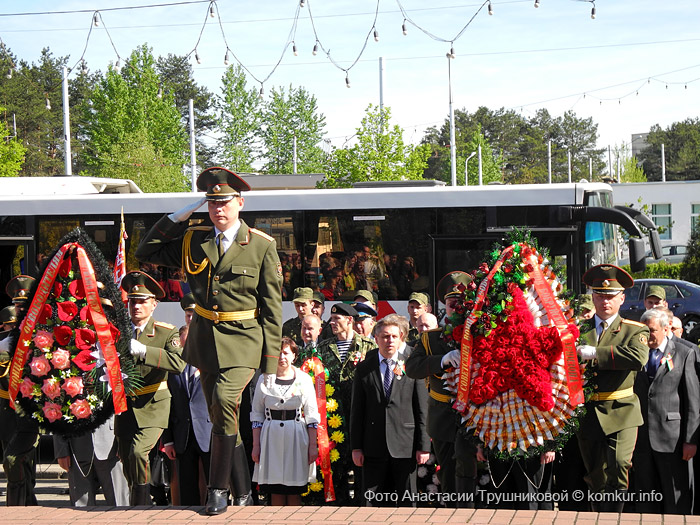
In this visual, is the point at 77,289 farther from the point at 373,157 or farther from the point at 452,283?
the point at 373,157

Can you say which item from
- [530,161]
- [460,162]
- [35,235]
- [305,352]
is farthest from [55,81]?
[305,352]

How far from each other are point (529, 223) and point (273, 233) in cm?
393

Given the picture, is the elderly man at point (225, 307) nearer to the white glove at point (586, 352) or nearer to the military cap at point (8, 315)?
the white glove at point (586, 352)

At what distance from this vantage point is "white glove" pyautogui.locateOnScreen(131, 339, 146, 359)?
654 centimetres

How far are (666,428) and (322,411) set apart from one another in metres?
2.73

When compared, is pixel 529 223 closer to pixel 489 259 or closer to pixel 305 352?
pixel 305 352

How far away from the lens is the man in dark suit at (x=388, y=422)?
723 cm

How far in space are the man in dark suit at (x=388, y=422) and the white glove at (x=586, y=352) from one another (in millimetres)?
1456

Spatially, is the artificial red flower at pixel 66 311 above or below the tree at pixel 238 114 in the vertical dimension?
below

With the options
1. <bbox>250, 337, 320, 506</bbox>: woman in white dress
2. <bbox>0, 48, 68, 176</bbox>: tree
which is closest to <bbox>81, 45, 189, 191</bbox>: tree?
<bbox>0, 48, 68, 176</bbox>: tree

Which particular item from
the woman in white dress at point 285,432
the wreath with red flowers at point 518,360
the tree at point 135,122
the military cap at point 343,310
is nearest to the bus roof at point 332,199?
the military cap at point 343,310

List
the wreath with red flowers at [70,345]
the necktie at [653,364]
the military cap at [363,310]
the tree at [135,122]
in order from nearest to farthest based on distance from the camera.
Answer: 1. the wreath with red flowers at [70,345]
2. the necktie at [653,364]
3. the military cap at [363,310]
4. the tree at [135,122]

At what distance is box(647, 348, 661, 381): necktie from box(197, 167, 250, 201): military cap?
3634 mm

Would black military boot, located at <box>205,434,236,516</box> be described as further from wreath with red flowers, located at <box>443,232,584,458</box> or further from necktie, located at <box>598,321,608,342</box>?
necktie, located at <box>598,321,608,342</box>
